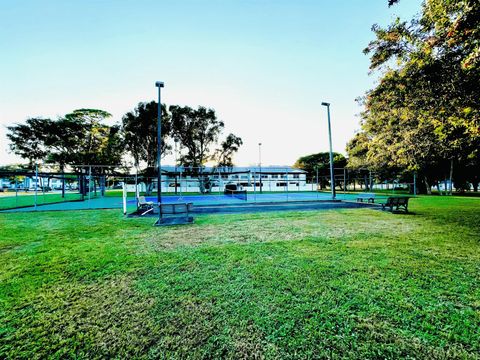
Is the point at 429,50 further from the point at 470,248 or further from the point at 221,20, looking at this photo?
the point at 221,20

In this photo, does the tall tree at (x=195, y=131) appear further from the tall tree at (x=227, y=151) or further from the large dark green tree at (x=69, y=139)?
the large dark green tree at (x=69, y=139)

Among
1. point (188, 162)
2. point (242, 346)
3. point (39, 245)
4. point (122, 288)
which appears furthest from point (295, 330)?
point (188, 162)

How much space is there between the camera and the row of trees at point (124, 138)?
30625mm

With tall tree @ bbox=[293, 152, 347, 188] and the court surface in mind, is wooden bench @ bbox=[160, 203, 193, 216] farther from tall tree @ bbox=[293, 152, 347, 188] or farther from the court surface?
tall tree @ bbox=[293, 152, 347, 188]

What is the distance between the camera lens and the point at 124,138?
34000mm

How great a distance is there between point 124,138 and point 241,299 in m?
37.0

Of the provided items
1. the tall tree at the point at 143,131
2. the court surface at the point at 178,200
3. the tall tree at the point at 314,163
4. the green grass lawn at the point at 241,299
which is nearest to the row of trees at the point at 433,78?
the green grass lawn at the point at 241,299

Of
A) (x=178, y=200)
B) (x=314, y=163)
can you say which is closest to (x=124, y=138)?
(x=178, y=200)

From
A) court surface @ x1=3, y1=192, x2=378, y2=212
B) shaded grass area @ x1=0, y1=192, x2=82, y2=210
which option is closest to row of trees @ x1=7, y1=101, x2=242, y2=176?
shaded grass area @ x1=0, y1=192, x2=82, y2=210

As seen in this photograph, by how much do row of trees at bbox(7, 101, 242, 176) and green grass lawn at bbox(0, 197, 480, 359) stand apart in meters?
30.9

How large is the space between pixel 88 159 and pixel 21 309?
35717 millimetres

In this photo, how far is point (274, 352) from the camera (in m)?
1.94

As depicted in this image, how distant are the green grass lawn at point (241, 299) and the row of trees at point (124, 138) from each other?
30948mm

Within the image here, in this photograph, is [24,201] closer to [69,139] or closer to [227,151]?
[69,139]
